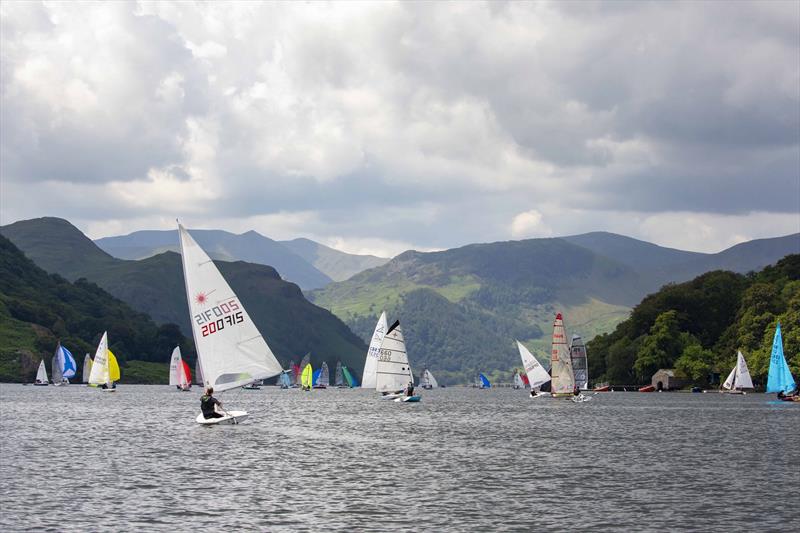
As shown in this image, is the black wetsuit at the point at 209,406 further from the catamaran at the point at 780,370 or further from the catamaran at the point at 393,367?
the catamaran at the point at 780,370

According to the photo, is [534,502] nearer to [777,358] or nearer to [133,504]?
[133,504]

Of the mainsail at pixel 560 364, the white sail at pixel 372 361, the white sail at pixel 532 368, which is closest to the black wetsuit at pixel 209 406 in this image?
the mainsail at pixel 560 364

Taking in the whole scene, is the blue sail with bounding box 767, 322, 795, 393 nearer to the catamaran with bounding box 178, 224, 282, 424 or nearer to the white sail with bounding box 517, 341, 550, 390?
the white sail with bounding box 517, 341, 550, 390

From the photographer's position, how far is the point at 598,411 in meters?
142

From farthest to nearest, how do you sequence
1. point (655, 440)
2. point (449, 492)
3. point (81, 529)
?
point (655, 440)
point (449, 492)
point (81, 529)

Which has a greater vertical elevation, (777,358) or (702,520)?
(777,358)

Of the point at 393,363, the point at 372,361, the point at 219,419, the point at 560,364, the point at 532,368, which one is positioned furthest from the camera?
the point at 532,368

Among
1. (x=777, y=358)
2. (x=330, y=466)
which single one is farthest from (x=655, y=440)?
(x=777, y=358)

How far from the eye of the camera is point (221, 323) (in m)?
75.7

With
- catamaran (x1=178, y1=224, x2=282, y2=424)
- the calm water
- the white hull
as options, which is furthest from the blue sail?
catamaran (x1=178, y1=224, x2=282, y2=424)

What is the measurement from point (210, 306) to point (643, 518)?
39717mm

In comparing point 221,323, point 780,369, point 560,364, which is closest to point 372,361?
point 560,364

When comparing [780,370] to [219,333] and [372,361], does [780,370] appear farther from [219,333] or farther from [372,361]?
[219,333]

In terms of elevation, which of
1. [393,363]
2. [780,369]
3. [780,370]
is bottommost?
[780,370]
